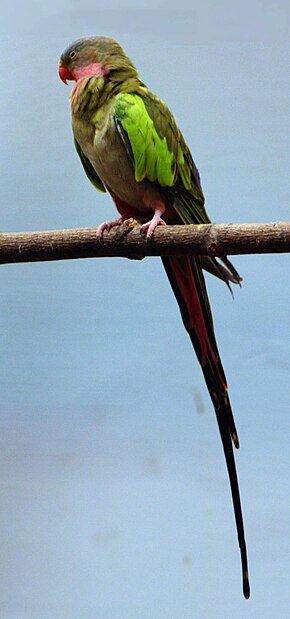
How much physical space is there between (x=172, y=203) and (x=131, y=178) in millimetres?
69

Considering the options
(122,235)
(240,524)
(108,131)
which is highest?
(108,131)

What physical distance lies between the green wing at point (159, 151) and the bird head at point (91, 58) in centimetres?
8

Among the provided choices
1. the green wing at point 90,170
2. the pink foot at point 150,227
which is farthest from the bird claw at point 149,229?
the green wing at point 90,170

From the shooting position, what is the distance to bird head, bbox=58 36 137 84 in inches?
40.3

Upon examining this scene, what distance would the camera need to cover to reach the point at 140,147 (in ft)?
3.08

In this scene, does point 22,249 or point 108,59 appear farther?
point 108,59

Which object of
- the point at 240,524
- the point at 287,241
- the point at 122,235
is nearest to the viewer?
the point at 287,241

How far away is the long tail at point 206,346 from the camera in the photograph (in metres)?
0.99

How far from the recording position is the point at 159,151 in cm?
95

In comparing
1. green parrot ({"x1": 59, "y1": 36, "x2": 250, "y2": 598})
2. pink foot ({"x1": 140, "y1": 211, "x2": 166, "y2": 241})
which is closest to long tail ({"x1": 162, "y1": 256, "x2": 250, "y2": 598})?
green parrot ({"x1": 59, "y1": 36, "x2": 250, "y2": 598})

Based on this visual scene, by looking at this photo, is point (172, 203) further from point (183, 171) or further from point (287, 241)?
point (287, 241)

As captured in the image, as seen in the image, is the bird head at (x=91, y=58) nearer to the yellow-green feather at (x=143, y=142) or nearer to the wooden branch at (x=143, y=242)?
the yellow-green feather at (x=143, y=142)

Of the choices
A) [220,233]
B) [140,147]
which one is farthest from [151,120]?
[220,233]

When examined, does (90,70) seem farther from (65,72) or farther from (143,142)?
(143,142)
